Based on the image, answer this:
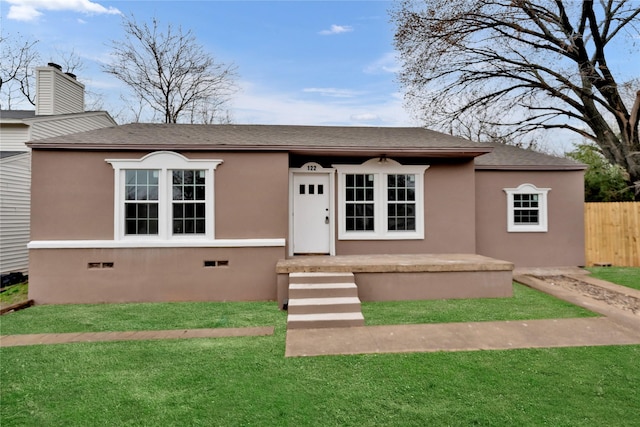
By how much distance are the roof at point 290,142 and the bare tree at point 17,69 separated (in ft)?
48.8

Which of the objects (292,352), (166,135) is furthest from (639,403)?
(166,135)

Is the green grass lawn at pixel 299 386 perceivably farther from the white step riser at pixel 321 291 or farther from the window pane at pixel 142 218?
the window pane at pixel 142 218

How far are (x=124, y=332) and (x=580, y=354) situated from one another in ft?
20.3

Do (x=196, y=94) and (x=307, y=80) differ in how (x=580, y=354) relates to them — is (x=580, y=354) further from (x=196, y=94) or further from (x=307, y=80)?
(x=196, y=94)

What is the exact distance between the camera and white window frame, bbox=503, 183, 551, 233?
369 inches

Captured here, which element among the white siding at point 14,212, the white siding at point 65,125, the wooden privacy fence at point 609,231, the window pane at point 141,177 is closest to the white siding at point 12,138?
the white siding at point 65,125

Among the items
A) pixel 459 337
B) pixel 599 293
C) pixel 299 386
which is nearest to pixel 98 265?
pixel 299 386

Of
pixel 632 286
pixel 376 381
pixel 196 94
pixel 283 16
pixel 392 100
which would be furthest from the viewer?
pixel 196 94

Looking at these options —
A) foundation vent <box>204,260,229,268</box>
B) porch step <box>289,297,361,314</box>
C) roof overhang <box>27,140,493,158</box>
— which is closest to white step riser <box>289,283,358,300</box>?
porch step <box>289,297,361,314</box>

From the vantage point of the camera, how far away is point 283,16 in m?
12.9

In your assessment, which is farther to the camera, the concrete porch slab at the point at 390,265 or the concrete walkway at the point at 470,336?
the concrete porch slab at the point at 390,265

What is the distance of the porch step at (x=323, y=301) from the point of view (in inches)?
201

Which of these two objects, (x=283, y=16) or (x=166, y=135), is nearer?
(x=166, y=135)

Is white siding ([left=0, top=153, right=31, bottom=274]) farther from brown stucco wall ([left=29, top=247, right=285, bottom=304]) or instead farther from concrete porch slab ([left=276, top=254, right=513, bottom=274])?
concrete porch slab ([left=276, top=254, right=513, bottom=274])
